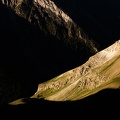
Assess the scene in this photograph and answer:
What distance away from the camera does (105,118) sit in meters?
96.4

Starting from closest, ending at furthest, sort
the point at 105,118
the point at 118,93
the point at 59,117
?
the point at 105,118 → the point at 59,117 → the point at 118,93

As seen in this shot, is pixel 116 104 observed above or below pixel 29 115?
below

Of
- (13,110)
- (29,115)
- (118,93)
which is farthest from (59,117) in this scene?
(118,93)

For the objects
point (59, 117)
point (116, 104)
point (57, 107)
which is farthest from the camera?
point (57, 107)

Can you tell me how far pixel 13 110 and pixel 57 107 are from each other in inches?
692

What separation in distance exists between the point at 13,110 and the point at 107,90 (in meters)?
52.5

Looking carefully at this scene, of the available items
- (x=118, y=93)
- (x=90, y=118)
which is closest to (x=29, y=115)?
(x=90, y=118)

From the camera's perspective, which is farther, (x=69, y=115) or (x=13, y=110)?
(x=13, y=110)

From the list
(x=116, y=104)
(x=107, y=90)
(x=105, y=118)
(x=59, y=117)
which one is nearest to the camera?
(x=105, y=118)

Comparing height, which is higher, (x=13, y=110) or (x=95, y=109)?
(x=13, y=110)

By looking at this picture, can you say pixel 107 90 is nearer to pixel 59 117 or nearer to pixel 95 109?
pixel 95 109

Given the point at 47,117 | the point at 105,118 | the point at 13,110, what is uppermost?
the point at 13,110

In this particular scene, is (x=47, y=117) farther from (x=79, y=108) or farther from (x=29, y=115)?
(x=79, y=108)

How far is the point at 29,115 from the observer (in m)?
107
